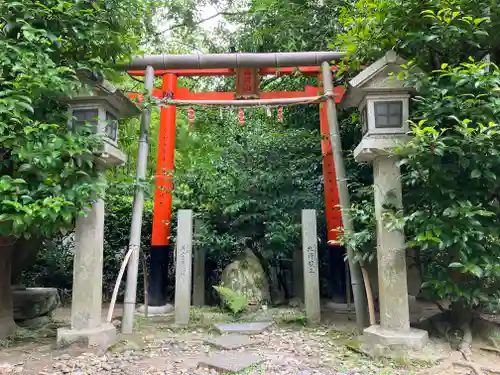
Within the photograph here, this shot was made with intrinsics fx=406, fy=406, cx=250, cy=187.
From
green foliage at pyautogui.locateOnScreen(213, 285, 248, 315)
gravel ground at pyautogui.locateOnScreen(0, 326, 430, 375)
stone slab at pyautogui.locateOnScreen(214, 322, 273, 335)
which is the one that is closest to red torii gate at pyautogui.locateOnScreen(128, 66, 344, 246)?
green foliage at pyautogui.locateOnScreen(213, 285, 248, 315)

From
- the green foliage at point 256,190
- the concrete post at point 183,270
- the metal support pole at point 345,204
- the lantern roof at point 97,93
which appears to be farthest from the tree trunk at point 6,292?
the metal support pole at point 345,204

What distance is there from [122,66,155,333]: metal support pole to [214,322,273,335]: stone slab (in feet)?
3.95

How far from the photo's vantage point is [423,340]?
13.5 ft

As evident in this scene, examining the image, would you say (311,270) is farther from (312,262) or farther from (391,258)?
(391,258)

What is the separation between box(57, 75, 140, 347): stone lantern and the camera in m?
4.48

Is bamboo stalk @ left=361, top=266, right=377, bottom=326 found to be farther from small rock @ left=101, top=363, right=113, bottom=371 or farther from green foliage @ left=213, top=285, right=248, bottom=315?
small rock @ left=101, top=363, right=113, bottom=371

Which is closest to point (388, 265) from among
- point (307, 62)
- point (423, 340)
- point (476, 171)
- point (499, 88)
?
point (423, 340)

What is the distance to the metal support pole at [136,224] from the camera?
5125 millimetres

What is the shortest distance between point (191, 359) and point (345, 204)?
8.72ft

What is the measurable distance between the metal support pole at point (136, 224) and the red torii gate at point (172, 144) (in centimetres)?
122

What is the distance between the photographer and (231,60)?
5.98m

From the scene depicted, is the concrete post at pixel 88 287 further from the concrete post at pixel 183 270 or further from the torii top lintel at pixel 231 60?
the torii top lintel at pixel 231 60

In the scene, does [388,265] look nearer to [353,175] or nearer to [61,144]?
[353,175]

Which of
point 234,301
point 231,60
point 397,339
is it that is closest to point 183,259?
point 234,301
